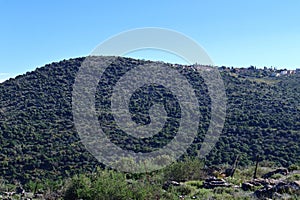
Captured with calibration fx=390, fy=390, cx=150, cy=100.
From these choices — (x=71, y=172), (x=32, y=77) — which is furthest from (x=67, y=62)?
(x=71, y=172)

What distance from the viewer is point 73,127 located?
3784cm

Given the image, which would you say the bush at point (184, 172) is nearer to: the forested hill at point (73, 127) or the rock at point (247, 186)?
the rock at point (247, 186)

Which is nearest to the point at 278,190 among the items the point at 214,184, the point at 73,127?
the point at 214,184

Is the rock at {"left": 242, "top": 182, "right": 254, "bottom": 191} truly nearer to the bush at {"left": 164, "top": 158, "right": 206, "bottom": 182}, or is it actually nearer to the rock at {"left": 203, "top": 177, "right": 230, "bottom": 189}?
the rock at {"left": 203, "top": 177, "right": 230, "bottom": 189}

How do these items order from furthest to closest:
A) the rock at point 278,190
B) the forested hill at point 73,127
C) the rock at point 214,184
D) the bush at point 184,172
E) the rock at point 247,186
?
1. the forested hill at point 73,127
2. the bush at point 184,172
3. the rock at point 214,184
4. the rock at point 247,186
5. the rock at point 278,190

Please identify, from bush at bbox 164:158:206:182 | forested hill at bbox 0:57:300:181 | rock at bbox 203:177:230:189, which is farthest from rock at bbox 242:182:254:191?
forested hill at bbox 0:57:300:181

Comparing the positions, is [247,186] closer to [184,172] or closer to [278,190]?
[278,190]

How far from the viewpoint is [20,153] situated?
32406 millimetres

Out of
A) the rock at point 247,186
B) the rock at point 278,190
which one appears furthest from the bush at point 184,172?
the rock at point 278,190

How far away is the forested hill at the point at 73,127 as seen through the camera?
29.6 m

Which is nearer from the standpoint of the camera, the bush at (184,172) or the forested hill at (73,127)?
the bush at (184,172)

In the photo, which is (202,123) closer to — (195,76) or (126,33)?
(195,76)

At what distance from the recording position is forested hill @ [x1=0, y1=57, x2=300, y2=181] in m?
29.6

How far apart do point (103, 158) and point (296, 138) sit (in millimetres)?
16493
